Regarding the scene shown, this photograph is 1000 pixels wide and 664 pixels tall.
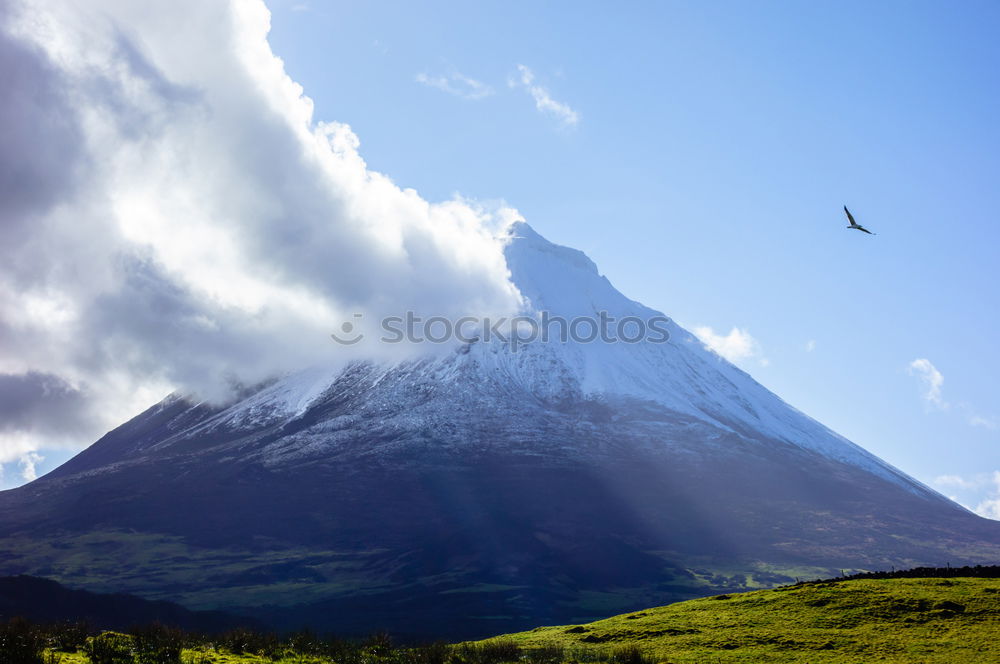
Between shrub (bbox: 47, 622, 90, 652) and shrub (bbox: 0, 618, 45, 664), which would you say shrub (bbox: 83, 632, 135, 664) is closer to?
shrub (bbox: 47, 622, 90, 652)

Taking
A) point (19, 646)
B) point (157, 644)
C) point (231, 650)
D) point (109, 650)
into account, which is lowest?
point (231, 650)

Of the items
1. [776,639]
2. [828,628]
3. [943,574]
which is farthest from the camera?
[943,574]

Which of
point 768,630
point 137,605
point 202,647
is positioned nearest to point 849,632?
point 768,630

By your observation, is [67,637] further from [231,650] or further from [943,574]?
[943,574]

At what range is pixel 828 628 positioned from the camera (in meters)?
35.4

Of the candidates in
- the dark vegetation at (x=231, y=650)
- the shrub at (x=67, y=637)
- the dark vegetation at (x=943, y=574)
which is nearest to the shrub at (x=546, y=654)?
the dark vegetation at (x=231, y=650)

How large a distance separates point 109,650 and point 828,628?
32785 mm

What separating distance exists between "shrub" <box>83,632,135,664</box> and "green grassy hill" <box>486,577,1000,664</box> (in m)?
20.0

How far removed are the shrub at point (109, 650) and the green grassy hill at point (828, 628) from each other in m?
20.0

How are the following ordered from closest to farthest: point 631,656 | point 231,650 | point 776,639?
1. point 231,650
2. point 631,656
3. point 776,639

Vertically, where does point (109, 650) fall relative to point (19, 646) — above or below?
below

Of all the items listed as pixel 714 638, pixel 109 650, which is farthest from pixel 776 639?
pixel 109 650

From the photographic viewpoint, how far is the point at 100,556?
617ft

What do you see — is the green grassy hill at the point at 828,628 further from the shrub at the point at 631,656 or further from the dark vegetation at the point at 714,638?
the shrub at the point at 631,656
